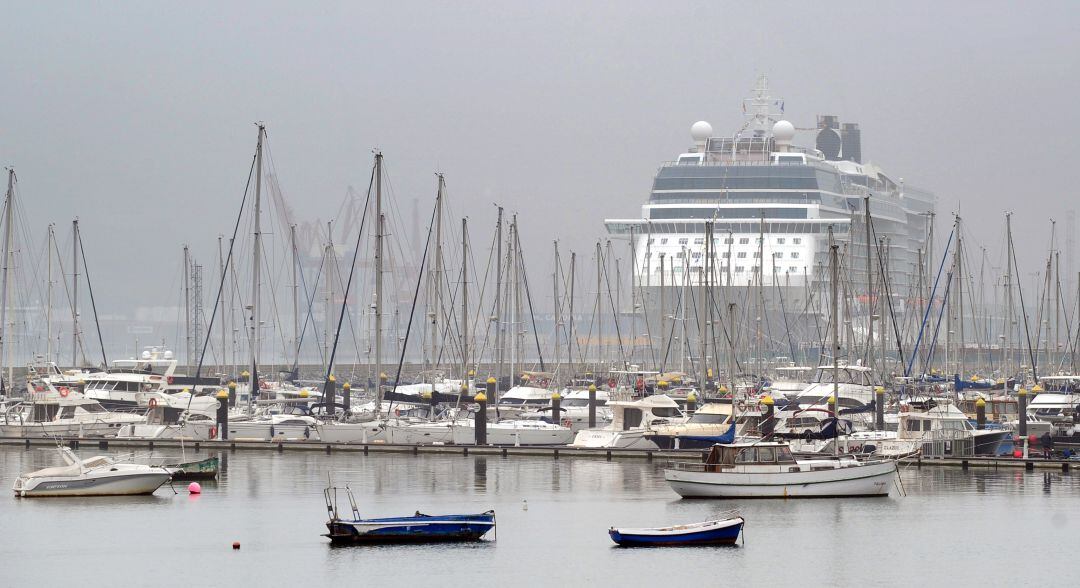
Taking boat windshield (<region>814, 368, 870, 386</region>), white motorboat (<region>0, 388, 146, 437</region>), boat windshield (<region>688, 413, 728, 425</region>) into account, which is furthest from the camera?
boat windshield (<region>814, 368, 870, 386</region>)

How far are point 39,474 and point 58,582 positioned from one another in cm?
1247

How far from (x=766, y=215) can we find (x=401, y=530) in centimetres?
7822

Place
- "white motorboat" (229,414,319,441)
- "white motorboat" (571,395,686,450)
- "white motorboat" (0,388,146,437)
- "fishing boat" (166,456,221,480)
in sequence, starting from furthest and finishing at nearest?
"white motorboat" (229,414,319,441) < "white motorboat" (0,388,146,437) < "white motorboat" (571,395,686,450) < "fishing boat" (166,456,221,480)

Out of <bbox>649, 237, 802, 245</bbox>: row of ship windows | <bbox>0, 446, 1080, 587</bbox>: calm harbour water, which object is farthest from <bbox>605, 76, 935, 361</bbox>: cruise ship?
<bbox>0, 446, 1080, 587</bbox>: calm harbour water

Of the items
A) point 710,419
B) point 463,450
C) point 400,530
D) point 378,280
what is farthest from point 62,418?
point 400,530

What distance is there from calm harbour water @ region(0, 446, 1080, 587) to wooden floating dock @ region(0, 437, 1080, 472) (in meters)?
0.73

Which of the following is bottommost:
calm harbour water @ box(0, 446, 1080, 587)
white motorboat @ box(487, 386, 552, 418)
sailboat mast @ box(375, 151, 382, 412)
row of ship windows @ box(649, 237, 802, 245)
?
calm harbour water @ box(0, 446, 1080, 587)

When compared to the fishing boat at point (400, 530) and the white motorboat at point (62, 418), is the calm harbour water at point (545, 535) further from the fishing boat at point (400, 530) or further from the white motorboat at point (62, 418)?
the white motorboat at point (62, 418)

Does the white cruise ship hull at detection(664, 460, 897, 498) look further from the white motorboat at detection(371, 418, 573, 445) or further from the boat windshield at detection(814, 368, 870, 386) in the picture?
the boat windshield at detection(814, 368, 870, 386)

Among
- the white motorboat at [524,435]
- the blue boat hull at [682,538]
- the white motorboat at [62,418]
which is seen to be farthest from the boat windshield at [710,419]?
the white motorboat at [62,418]

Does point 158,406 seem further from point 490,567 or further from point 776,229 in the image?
point 776,229

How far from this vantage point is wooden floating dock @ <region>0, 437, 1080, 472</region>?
48.6 meters

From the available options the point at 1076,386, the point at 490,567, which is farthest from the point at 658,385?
the point at 490,567

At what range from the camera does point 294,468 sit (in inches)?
Result: 1992
